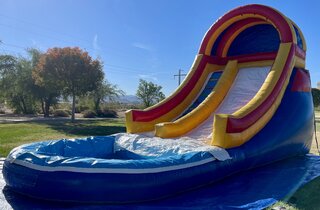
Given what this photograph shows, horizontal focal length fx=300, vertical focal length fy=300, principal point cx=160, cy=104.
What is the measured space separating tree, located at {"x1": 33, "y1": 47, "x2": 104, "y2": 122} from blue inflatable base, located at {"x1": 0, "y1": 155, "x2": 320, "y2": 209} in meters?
9.31

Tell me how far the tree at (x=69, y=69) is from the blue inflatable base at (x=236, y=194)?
30.6 ft

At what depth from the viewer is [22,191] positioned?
3.56m

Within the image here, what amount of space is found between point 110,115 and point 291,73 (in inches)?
690

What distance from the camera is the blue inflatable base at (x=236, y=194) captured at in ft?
11.0

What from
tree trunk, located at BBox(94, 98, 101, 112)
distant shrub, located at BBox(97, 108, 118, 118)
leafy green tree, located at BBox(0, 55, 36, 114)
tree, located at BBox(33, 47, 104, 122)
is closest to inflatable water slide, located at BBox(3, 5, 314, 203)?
tree, located at BBox(33, 47, 104, 122)

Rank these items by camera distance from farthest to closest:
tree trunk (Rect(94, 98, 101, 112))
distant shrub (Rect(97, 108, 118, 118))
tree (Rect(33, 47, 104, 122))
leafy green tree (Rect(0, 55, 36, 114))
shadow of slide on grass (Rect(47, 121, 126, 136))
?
tree trunk (Rect(94, 98, 101, 112)) → distant shrub (Rect(97, 108, 118, 118)) → leafy green tree (Rect(0, 55, 36, 114)) → tree (Rect(33, 47, 104, 122)) → shadow of slide on grass (Rect(47, 121, 126, 136))

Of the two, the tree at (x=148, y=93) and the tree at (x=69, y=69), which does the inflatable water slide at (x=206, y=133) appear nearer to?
the tree at (x=69, y=69)

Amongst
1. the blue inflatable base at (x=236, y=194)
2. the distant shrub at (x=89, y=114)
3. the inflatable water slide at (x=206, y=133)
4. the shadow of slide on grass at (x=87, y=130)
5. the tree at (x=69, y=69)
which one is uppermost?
the tree at (x=69, y=69)

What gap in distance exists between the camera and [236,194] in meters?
3.82

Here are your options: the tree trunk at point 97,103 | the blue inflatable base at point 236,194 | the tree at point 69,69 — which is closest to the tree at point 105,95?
the tree trunk at point 97,103

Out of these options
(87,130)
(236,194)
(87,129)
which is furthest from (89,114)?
(236,194)

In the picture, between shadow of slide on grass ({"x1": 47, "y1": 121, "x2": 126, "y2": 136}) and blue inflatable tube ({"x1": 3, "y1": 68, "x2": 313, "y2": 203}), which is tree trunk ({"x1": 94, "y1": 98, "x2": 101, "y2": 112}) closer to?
shadow of slide on grass ({"x1": 47, "y1": 121, "x2": 126, "y2": 136})

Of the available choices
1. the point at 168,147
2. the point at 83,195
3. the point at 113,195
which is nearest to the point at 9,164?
the point at 83,195

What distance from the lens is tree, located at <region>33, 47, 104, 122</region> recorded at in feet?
42.4
